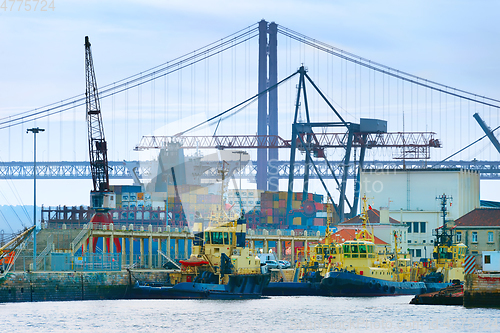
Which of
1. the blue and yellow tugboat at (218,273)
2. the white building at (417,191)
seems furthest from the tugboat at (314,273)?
the white building at (417,191)

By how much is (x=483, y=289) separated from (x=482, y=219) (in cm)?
4141

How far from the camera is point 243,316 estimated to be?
5894cm

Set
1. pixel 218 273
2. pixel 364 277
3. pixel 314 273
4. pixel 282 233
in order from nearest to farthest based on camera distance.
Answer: pixel 218 273
pixel 364 277
pixel 314 273
pixel 282 233

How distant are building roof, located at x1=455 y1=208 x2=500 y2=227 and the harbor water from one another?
2953 centimetres

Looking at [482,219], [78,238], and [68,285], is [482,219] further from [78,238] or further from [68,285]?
[68,285]

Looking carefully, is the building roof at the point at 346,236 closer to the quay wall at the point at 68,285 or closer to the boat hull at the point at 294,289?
the boat hull at the point at 294,289

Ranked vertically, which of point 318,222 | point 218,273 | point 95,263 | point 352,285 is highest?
point 318,222

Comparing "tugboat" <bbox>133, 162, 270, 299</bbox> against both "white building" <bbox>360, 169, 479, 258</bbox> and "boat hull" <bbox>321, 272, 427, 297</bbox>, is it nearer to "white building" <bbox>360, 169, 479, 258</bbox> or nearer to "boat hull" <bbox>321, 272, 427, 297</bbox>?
"boat hull" <bbox>321, 272, 427, 297</bbox>

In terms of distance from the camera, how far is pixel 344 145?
151 metres

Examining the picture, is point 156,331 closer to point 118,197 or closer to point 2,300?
point 2,300

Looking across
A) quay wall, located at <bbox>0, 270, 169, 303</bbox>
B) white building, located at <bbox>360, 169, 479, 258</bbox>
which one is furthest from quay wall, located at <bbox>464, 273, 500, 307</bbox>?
white building, located at <bbox>360, 169, 479, 258</bbox>

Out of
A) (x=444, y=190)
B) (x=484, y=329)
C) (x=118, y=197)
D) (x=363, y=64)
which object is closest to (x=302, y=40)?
(x=363, y=64)

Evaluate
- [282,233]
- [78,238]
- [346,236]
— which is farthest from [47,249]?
[282,233]

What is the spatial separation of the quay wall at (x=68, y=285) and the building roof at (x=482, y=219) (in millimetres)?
38359
